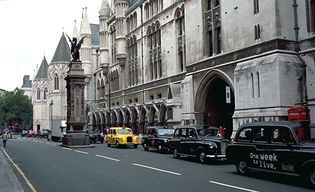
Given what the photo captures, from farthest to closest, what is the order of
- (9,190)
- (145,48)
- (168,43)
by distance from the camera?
(145,48)
(168,43)
(9,190)

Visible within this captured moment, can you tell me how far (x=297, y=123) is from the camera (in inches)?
537

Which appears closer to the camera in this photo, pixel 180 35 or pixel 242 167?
pixel 242 167

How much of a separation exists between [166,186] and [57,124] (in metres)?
46.6

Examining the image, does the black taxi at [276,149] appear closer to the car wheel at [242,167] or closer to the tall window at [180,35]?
the car wheel at [242,167]

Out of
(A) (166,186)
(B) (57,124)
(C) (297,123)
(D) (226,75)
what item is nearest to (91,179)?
(A) (166,186)

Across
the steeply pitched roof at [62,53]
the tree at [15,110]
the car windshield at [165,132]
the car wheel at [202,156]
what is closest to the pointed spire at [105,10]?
the steeply pitched roof at [62,53]

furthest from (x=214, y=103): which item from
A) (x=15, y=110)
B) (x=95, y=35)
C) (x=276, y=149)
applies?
(x=15, y=110)

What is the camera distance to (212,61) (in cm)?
3362

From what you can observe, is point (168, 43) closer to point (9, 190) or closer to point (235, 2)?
point (235, 2)

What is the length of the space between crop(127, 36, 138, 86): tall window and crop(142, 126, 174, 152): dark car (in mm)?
26873

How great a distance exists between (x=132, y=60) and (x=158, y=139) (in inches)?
1232

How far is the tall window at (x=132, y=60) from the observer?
56.4m

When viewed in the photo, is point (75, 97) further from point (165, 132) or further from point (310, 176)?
point (310, 176)

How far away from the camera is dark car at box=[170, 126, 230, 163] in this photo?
19.2 meters
